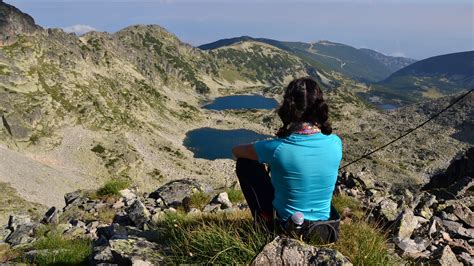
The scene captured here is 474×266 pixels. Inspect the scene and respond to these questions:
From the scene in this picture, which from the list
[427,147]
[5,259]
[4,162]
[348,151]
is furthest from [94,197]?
[427,147]

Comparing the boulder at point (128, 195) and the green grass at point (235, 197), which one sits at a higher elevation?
the green grass at point (235, 197)

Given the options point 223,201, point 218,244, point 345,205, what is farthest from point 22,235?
point 345,205

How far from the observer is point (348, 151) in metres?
123

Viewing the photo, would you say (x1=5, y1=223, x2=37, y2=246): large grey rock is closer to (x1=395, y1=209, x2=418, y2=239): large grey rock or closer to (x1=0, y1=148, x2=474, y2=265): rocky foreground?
Result: (x1=0, y1=148, x2=474, y2=265): rocky foreground

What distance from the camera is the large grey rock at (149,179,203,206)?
15252 millimetres

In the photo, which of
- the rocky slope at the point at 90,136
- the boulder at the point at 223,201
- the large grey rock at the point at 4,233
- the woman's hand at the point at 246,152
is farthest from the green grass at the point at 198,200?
the rocky slope at the point at 90,136

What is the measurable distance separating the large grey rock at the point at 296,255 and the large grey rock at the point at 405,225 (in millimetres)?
4203

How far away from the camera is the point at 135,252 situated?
6.53m

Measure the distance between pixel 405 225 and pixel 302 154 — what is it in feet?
16.5

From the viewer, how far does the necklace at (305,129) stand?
19.1 feet

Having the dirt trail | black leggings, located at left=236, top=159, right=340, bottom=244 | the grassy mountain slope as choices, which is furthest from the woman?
the grassy mountain slope

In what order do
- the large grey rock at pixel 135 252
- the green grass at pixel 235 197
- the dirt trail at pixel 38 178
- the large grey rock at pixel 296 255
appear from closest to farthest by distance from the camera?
the large grey rock at pixel 296 255 → the large grey rock at pixel 135 252 → the green grass at pixel 235 197 → the dirt trail at pixel 38 178

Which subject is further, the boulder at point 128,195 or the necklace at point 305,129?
the boulder at point 128,195

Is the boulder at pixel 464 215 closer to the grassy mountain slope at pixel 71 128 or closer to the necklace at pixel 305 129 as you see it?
the necklace at pixel 305 129
